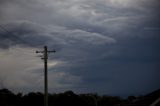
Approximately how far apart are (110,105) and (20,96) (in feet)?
85.2

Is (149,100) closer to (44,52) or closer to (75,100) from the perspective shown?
(44,52)

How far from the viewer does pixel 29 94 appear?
92.8 m

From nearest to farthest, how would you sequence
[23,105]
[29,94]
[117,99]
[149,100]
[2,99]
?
[149,100]
[2,99]
[23,105]
[29,94]
[117,99]

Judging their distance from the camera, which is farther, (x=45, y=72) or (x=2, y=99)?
(x=2, y=99)

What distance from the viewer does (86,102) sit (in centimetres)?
10212

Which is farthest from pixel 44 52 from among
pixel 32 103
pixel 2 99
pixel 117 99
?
pixel 117 99

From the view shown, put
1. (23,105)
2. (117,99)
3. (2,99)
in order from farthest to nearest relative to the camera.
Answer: (117,99) → (23,105) → (2,99)

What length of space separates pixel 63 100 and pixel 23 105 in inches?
505

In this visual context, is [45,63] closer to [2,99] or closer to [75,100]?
[2,99]

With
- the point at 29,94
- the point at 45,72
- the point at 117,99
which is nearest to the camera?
the point at 45,72

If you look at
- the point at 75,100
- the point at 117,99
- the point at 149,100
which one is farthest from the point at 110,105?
the point at 149,100

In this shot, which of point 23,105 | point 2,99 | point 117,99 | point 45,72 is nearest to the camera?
point 45,72

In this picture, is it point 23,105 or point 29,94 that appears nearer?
point 23,105

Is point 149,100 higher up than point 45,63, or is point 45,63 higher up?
point 45,63
